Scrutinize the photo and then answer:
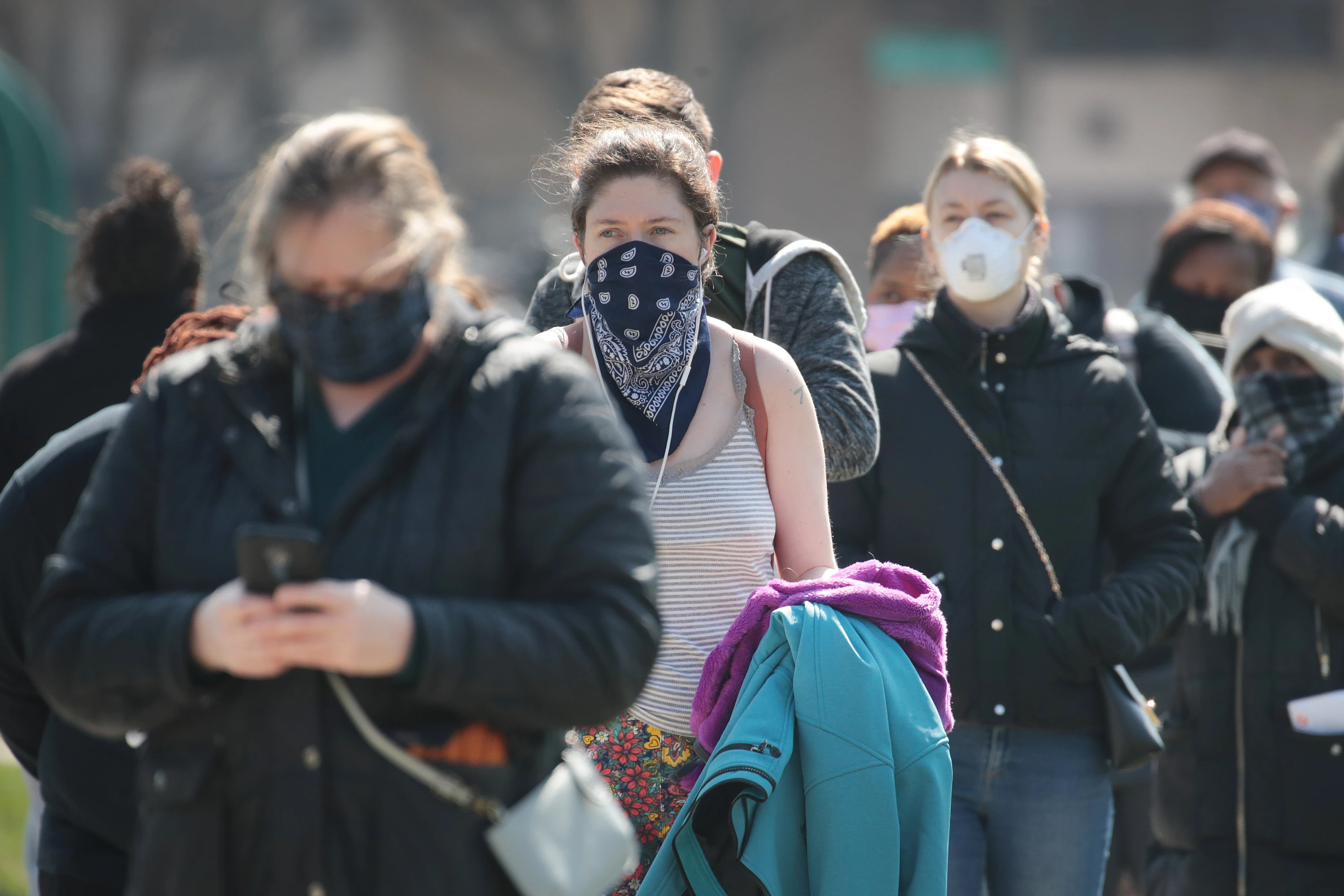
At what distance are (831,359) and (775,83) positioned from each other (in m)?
27.5

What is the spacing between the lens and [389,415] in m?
2.15

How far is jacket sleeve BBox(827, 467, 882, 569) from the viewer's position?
3.82 metres

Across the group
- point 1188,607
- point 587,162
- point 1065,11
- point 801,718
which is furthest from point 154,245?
point 1065,11

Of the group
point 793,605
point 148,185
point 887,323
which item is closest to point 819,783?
point 793,605

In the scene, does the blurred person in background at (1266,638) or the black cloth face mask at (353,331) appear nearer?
the black cloth face mask at (353,331)

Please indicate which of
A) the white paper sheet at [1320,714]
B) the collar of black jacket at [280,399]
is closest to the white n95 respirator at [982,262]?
the white paper sheet at [1320,714]

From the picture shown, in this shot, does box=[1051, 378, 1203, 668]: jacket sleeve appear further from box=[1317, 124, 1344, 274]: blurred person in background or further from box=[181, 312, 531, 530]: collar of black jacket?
box=[1317, 124, 1344, 274]: blurred person in background

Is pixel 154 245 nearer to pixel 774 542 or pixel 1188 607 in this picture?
pixel 774 542

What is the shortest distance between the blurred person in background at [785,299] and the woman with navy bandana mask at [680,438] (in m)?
0.25

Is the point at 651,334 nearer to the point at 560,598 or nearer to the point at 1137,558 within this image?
the point at 560,598

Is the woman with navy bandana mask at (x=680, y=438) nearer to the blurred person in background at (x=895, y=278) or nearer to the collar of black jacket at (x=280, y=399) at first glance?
the collar of black jacket at (x=280, y=399)

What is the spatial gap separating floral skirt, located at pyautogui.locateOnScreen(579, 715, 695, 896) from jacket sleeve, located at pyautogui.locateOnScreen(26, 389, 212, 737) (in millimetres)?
1109

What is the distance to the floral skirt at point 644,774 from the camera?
3.01 meters

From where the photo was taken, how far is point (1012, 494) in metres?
3.73
